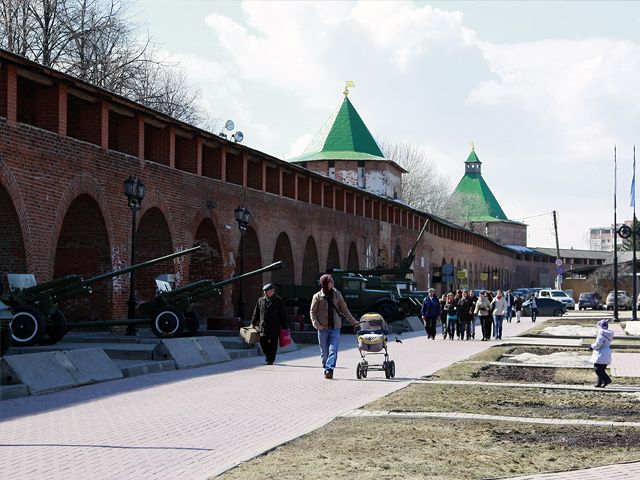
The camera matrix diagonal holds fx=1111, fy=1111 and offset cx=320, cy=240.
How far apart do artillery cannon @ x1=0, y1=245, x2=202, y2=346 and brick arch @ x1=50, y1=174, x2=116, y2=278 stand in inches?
133

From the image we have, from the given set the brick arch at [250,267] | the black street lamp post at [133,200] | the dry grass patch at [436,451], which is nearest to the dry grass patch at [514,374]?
the dry grass patch at [436,451]

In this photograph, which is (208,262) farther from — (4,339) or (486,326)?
(4,339)

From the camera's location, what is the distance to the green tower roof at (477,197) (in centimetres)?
12731

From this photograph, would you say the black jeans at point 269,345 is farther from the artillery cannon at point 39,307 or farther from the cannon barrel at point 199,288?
the cannon barrel at point 199,288

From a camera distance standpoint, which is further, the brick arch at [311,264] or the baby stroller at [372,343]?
the brick arch at [311,264]

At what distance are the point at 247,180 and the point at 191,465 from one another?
2924 centimetres

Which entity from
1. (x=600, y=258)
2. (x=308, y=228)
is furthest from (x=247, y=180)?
(x=600, y=258)

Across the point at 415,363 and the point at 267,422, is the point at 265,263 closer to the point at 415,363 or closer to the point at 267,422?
the point at 415,363

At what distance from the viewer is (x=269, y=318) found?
17.5 meters

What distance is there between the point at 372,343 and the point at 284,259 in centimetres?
2471

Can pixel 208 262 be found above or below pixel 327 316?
above

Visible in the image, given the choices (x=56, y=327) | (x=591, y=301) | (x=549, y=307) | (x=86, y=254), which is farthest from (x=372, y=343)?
(x=591, y=301)

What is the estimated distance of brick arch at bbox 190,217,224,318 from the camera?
32.8 meters

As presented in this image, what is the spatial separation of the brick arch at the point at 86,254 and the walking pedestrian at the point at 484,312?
33.7 ft
